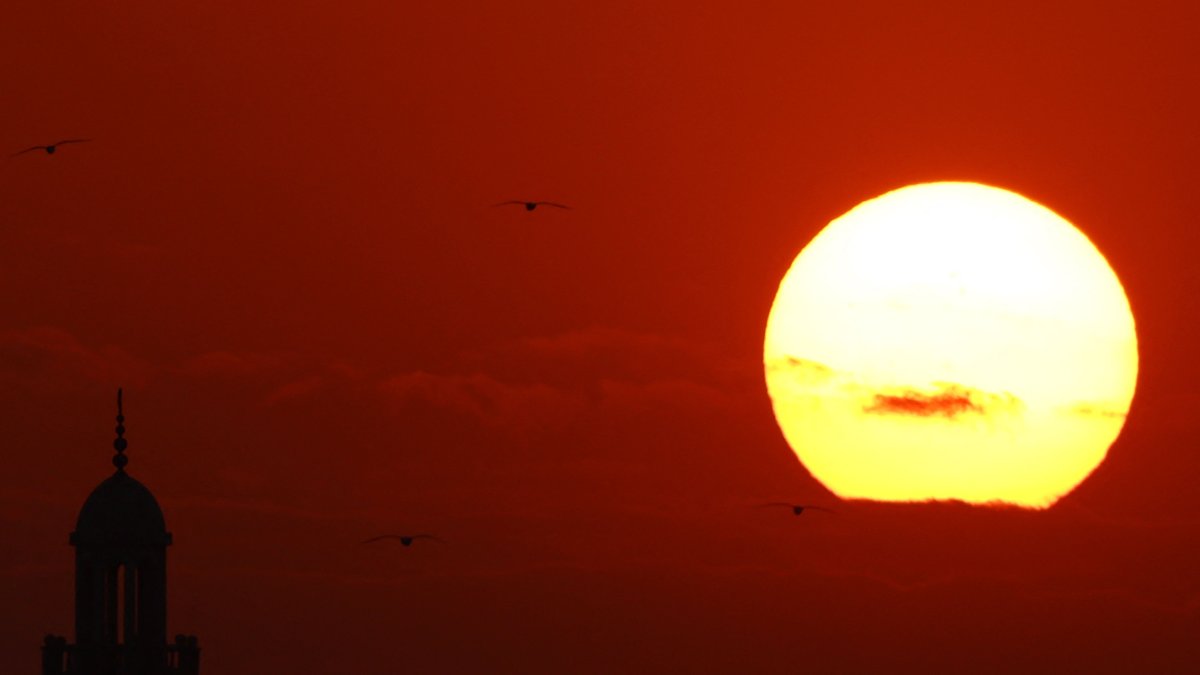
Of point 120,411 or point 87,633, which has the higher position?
point 120,411

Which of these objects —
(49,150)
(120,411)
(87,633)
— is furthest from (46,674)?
(49,150)

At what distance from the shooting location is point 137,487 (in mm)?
109188

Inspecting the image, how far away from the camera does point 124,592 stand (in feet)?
359

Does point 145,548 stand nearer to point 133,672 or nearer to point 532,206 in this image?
point 133,672

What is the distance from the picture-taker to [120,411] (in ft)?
378

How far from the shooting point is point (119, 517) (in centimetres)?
10819

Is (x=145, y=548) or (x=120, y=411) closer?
(x=145, y=548)

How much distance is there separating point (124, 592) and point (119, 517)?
9.75 feet

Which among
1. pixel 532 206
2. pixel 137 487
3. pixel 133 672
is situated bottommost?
pixel 133 672

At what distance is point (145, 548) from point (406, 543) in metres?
10.9

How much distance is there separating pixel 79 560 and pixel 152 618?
3.32 m

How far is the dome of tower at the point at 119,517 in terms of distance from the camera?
108 metres

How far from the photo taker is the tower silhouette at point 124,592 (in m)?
108

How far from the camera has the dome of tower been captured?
10819 centimetres
